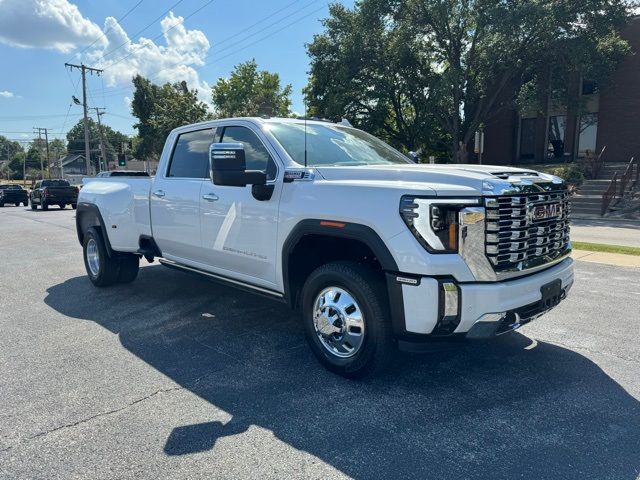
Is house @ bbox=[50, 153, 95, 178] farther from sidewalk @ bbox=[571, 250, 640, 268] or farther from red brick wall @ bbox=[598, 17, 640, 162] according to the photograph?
sidewalk @ bbox=[571, 250, 640, 268]

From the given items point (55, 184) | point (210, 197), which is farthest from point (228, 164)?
point (55, 184)

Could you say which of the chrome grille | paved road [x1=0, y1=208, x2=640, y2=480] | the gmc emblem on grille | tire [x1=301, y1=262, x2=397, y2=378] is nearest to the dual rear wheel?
paved road [x1=0, y1=208, x2=640, y2=480]

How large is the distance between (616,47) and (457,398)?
85.7ft

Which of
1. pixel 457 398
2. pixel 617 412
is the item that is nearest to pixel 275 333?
pixel 457 398

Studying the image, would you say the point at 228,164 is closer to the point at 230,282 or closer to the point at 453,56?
the point at 230,282

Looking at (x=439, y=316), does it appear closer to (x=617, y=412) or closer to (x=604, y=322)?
(x=617, y=412)

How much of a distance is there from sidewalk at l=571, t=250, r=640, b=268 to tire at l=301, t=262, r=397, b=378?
632 cm

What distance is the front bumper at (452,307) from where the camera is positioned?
3.13 m

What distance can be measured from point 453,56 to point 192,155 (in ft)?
73.1

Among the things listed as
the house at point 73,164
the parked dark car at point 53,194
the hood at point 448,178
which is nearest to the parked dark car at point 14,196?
the parked dark car at point 53,194

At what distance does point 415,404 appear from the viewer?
3.42 metres

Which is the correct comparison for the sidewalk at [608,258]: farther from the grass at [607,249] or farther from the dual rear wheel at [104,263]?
the dual rear wheel at [104,263]

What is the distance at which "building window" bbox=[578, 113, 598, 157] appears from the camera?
26.6m

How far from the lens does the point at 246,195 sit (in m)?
4.39
